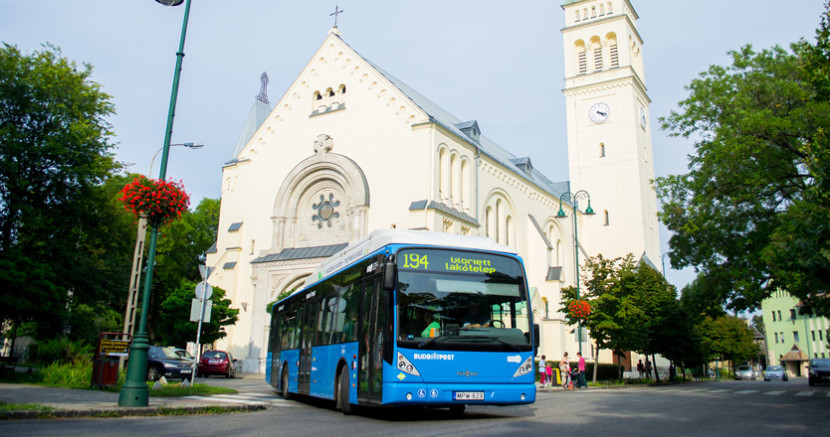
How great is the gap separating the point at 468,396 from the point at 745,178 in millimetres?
15475

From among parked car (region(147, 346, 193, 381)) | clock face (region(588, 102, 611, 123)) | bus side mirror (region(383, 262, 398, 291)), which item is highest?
clock face (region(588, 102, 611, 123))

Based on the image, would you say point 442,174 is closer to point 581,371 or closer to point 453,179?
point 453,179

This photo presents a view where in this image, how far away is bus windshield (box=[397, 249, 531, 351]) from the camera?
30.3 feet

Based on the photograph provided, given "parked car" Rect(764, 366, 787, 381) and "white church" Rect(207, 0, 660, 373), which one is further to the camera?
"parked car" Rect(764, 366, 787, 381)

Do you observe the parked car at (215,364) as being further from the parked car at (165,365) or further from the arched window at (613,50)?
the arched window at (613,50)

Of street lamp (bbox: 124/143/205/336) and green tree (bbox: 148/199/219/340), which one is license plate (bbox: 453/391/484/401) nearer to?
street lamp (bbox: 124/143/205/336)

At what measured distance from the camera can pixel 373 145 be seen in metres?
29.3

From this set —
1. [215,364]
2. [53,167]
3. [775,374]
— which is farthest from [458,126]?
[775,374]

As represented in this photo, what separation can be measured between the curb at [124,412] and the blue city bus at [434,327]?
1.81 metres

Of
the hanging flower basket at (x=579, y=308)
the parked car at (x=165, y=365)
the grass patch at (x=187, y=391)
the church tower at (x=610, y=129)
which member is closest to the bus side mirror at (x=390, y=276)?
the grass patch at (x=187, y=391)

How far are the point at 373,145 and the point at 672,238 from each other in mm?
13980

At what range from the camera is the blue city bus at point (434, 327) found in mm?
9086

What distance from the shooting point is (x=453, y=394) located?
360 inches

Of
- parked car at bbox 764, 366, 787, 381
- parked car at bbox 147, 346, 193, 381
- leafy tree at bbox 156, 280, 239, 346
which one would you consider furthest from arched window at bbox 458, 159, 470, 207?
parked car at bbox 764, 366, 787, 381
